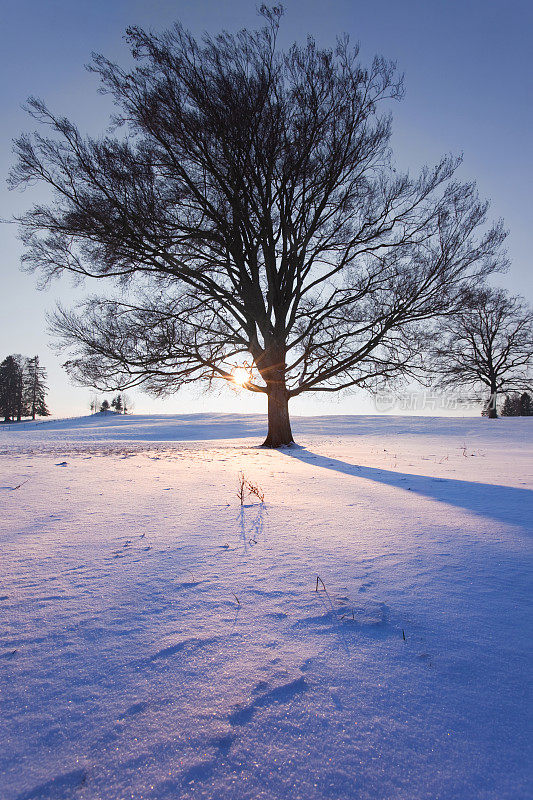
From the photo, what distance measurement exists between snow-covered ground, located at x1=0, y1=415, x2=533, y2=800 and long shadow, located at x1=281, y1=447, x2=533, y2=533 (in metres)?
0.20

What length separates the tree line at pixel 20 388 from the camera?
159 ft

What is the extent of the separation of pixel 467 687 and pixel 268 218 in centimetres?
995

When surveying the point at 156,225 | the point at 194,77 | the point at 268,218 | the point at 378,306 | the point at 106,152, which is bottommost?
the point at 378,306

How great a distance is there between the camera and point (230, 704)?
1162 millimetres

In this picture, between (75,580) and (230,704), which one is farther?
(75,580)

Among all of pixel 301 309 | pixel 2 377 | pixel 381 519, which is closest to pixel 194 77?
pixel 301 309

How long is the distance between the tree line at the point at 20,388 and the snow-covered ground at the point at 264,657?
56911 millimetres

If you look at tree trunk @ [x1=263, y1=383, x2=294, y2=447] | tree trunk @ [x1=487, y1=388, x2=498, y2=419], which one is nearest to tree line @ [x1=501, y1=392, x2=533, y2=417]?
tree trunk @ [x1=487, y1=388, x2=498, y2=419]

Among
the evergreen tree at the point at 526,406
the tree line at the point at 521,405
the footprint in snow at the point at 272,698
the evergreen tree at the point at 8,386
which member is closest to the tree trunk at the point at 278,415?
the footprint in snow at the point at 272,698

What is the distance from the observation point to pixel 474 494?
4.21 metres

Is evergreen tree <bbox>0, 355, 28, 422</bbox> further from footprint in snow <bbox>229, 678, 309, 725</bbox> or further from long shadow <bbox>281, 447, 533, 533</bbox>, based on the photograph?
footprint in snow <bbox>229, 678, 309, 725</bbox>

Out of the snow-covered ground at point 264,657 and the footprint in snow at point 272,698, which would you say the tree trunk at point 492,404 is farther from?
the footprint in snow at point 272,698

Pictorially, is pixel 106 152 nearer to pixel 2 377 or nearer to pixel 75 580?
pixel 75 580

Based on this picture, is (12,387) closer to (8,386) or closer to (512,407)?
(8,386)
